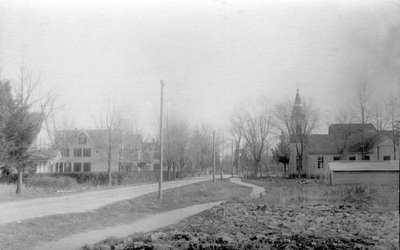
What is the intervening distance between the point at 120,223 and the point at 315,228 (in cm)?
599

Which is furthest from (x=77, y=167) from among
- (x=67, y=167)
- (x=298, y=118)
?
(x=298, y=118)

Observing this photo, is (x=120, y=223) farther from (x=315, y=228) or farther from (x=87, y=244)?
(x=315, y=228)

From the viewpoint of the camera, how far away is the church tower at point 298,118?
36.8 feet

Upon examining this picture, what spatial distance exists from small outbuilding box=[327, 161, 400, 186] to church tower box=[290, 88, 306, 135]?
138cm

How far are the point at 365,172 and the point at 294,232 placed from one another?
230 centimetres

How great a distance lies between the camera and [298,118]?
1189 centimetres

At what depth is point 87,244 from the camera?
9.38 metres

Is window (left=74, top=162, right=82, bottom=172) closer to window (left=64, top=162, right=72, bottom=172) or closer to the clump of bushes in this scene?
window (left=64, top=162, right=72, bottom=172)

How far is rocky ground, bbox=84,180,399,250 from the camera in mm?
9117

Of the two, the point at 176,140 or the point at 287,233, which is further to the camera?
the point at 176,140

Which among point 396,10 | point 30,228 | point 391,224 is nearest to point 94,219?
point 30,228

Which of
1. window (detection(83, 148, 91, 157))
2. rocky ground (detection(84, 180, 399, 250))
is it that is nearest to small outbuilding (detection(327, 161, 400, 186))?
rocky ground (detection(84, 180, 399, 250))

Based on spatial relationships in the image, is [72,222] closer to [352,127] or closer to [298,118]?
[298,118]

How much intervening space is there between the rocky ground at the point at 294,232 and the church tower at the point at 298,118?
228cm
